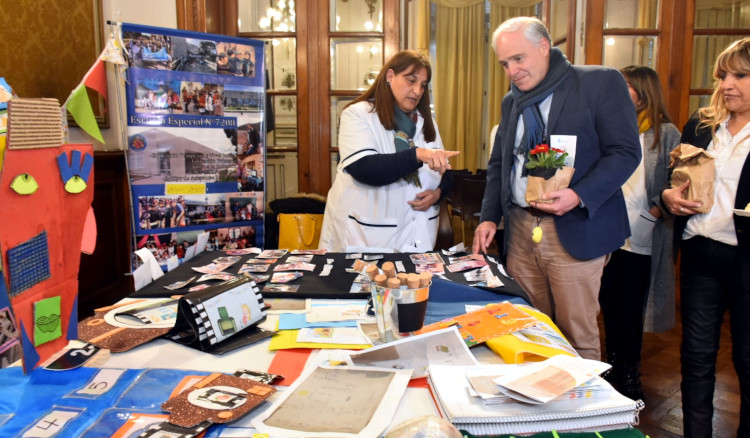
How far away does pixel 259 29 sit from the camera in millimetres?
3930

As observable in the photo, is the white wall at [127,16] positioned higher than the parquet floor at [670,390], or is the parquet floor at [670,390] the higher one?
the white wall at [127,16]

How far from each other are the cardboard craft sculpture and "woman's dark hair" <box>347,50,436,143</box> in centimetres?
131

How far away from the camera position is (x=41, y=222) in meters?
1.09

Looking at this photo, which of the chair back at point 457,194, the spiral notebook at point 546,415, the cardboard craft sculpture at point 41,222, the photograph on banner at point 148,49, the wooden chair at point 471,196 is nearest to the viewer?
the spiral notebook at point 546,415

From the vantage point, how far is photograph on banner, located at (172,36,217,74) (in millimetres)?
2947

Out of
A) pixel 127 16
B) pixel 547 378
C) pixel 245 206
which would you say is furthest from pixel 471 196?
pixel 547 378

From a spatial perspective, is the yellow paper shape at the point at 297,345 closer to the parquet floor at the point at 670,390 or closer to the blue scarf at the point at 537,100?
the blue scarf at the point at 537,100

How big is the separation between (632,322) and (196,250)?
1.99m

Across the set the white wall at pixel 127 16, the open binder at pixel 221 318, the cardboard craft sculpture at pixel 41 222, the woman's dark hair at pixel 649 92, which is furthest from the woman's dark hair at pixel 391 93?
the white wall at pixel 127 16

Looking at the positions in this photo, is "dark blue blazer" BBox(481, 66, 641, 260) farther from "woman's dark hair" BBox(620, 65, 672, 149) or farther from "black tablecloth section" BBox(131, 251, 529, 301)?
"woman's dark hair" BBox(620, 65, 672, 149)

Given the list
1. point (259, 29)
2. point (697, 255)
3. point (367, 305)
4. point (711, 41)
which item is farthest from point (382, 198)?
point (711, 41)

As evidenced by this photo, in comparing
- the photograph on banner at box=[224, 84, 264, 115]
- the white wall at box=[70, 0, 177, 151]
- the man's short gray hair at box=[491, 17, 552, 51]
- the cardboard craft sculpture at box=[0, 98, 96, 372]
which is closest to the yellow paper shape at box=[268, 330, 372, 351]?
the cardboard craft sculpture at box=[0, 98, 96, 372]

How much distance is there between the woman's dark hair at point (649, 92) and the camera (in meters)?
2.52

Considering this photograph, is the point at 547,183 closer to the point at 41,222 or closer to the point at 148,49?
the point at 41,222
